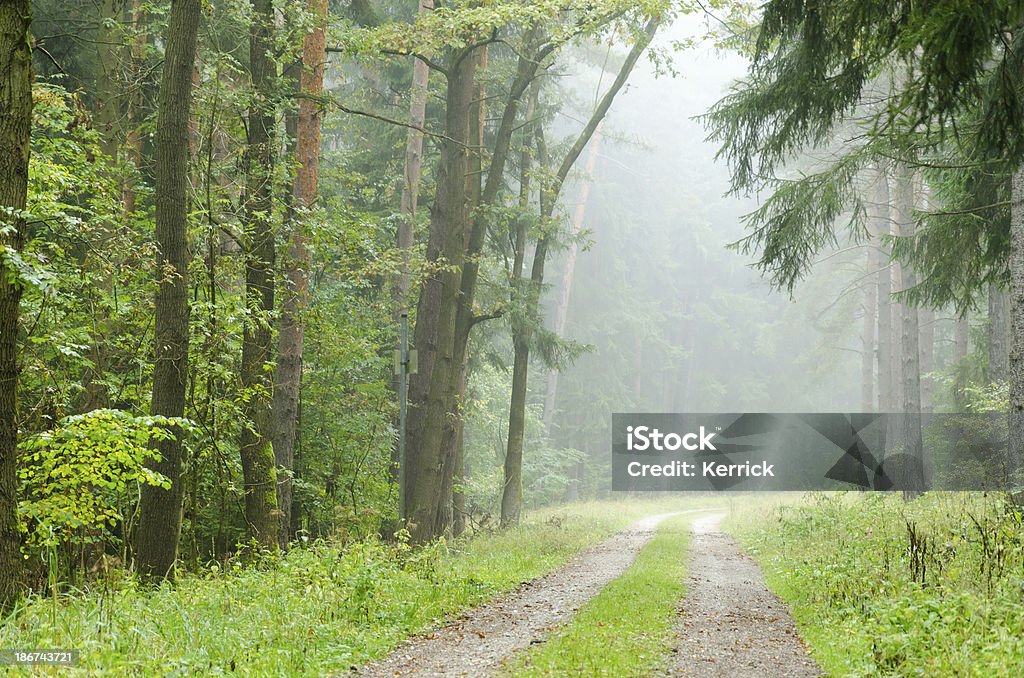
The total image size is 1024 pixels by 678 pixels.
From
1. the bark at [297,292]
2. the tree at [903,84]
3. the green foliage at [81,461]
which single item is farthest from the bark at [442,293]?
the green foliage at [81,461]

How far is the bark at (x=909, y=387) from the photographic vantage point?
17344mm

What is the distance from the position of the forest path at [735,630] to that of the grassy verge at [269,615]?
2484mm

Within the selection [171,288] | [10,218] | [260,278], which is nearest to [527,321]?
[260,278]

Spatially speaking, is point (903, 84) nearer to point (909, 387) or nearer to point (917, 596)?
point (917, 596)

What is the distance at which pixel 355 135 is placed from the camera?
70.3 ft

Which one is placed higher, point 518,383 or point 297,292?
point 297,292

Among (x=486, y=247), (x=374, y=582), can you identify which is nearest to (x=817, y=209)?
(x=374, y=582)

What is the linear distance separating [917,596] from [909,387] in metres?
13.4

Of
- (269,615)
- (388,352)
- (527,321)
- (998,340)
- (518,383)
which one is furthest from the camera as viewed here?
(518,383)

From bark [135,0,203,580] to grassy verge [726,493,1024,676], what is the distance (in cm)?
634

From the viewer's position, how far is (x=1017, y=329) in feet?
30.6

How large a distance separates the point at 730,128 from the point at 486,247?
10.9m

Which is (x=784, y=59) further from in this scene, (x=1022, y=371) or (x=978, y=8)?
(x=978, y=8)

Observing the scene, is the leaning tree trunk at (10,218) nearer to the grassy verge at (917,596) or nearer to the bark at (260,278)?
the bark at (260,278)
